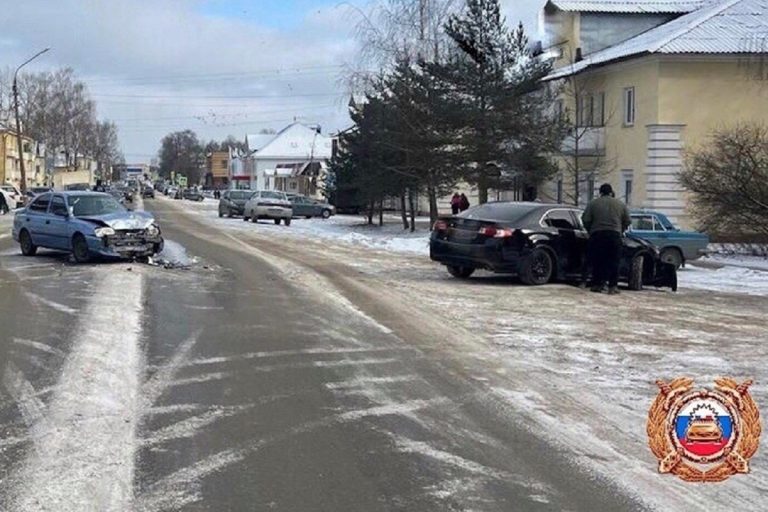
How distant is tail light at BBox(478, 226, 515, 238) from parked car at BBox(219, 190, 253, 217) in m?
35.9

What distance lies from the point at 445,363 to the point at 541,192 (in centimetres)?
3610

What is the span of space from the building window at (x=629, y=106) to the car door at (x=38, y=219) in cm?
2390

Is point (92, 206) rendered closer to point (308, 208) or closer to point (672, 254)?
point (672, 254)

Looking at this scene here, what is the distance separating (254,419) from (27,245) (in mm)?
16433

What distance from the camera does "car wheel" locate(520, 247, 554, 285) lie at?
16.9 m

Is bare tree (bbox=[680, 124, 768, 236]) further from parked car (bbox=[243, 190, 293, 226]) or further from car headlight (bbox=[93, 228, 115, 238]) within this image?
parked car (bbox=[243, 190, 293, 226])

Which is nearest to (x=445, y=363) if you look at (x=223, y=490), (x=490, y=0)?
(x=223, y=490)

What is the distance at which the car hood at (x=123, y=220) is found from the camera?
63.9 ft

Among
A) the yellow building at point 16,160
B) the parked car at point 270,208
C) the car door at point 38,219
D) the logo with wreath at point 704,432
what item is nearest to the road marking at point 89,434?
the logo with wreath at point 704,432

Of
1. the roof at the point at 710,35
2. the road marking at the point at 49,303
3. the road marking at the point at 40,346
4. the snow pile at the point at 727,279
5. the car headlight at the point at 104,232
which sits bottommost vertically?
the snow pile at the point at 727,279

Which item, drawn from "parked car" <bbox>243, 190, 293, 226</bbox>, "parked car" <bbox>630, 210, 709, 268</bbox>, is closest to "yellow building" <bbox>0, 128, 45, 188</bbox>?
"parked car" <bbox>243, 190, 293, 226</bbox>

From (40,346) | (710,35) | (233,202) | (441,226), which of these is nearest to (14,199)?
(233,202)

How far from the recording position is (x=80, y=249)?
65.0 ft

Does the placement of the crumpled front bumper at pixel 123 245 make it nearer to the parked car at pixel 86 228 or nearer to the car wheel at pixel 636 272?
the parked car at pixel 86 228
